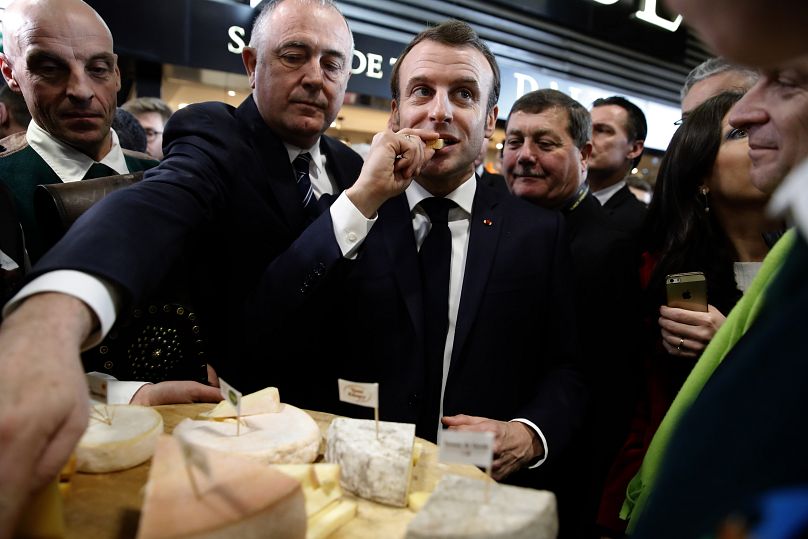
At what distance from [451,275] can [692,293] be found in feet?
2.42

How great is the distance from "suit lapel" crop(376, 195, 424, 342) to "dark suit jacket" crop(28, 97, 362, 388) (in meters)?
0.27

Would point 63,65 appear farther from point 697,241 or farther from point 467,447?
point 697,241

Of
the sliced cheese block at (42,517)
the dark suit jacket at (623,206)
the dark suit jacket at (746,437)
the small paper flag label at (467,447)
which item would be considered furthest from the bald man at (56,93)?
the dark suit jacket at (623,206)

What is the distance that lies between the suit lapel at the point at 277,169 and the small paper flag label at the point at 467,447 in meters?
1.03

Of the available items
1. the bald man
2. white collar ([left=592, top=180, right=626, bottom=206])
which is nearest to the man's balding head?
the bald man

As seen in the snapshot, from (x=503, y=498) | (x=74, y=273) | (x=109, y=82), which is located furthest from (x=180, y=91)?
(x=503, y=498)

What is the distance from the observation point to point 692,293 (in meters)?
1.75

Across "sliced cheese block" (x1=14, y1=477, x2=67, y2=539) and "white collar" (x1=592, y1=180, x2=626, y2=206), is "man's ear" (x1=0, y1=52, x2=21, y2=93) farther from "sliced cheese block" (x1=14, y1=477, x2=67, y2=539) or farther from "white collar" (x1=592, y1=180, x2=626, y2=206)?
"white collar" (x1=592, y1=180, x2=626, y2=206)

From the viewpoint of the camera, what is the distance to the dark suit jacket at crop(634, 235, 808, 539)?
457mm

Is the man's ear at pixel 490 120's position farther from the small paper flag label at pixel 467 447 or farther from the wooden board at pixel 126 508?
the small paper flag label at pixel 467 447

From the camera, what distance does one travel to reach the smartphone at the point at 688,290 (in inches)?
67.9

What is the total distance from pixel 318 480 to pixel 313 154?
4.21 feet

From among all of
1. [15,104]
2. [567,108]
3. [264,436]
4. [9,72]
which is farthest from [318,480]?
[15,104]

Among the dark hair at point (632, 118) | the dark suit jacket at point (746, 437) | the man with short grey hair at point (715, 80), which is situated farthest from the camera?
the dark hair at point (632, 118)
